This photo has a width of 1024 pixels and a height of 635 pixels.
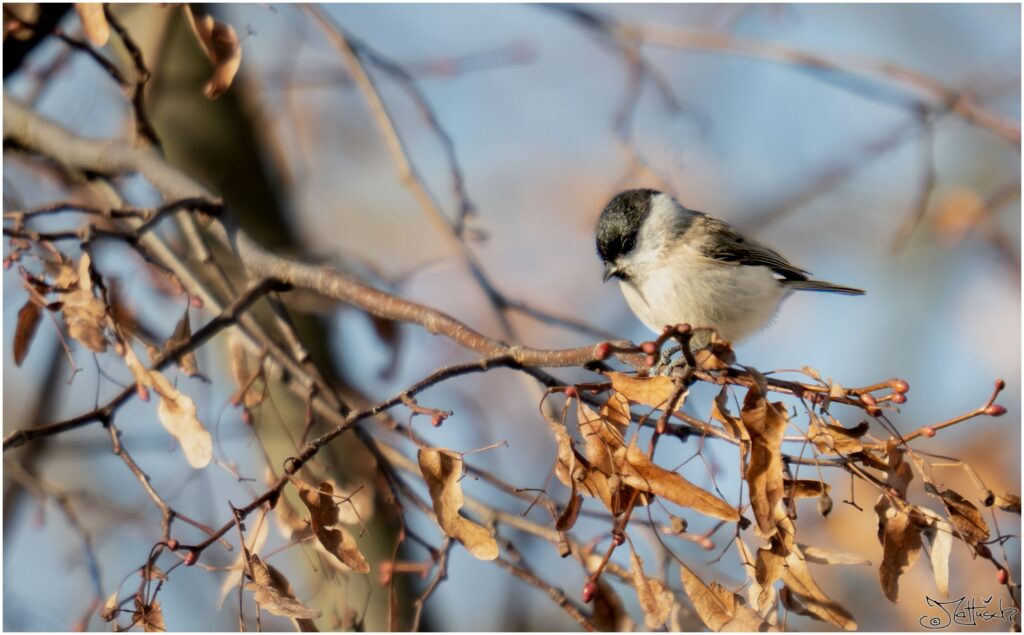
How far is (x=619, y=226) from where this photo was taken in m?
3.04

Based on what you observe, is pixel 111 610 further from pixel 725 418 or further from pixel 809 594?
pixel 809 594

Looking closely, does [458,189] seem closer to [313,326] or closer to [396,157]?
[396,157]

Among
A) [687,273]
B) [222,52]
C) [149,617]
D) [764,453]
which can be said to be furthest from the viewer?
[687,273]

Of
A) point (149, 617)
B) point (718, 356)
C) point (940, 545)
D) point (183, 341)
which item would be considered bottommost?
point (149, 617)

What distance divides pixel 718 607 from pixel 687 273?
150 centimetres

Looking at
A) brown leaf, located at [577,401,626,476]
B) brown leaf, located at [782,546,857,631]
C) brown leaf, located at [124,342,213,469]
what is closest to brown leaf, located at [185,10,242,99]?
brown leaf, located at [124,342,213,469]

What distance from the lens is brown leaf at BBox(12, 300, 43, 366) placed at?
222 cm

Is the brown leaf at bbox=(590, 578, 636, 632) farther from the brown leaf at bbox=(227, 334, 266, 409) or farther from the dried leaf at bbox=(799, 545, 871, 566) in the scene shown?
the brown leaf at bbox=(227, 334, 266, 409)

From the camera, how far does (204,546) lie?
1599 millimetres

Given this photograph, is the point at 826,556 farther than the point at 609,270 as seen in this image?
No

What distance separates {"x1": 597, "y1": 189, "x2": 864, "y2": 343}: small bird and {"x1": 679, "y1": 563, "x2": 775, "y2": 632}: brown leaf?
3.95 ft

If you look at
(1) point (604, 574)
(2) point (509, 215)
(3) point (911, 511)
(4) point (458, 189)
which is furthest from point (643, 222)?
(2) point (509, 215)

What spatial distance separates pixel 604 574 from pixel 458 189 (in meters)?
1.51

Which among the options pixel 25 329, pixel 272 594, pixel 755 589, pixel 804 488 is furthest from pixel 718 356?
pixel 25 329
